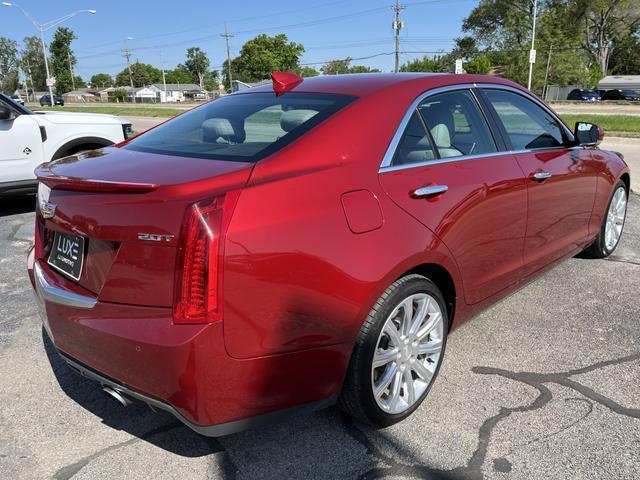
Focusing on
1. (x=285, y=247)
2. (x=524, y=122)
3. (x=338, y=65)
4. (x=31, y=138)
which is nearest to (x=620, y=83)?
(x=338, y=65)

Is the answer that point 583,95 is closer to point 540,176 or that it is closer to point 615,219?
point 615,219

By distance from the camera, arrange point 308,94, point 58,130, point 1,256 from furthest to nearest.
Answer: point 58,130 < point 1,256 < point 308,94

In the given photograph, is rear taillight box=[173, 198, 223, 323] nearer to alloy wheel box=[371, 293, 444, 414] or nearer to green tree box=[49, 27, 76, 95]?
alloy wheel box=[371, 293, 444, 414]

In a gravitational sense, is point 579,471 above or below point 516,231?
below

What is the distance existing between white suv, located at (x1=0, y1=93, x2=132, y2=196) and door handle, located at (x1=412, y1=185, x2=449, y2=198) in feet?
18.6

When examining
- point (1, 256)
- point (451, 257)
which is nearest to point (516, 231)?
point (451, 257)

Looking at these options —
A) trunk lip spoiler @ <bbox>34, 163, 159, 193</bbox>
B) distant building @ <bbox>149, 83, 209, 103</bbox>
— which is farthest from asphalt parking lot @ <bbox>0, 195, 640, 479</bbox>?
distant building @ <bbox>149, 83, 209, 103</bbox>

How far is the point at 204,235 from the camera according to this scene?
1.97 metres

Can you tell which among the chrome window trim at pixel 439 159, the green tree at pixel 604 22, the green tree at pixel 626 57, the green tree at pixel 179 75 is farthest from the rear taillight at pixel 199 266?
the green tree at pixel 179 75

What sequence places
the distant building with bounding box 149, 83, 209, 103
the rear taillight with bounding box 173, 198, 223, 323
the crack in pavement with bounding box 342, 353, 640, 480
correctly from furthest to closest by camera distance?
the distant building with bounding box 149, 83, 209, 103, the crack in pavement with bounding box 342, 353, 640, 480, the rear taillight with bounding box 173, 198, 223, 323

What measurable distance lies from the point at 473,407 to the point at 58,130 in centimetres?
626

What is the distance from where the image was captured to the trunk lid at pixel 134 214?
2041 millimetres

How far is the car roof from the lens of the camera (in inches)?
115

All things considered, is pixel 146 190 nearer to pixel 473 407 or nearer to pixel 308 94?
pixel 308 94
